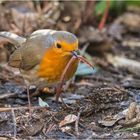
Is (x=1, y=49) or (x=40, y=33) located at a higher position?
(x=40, y=33)

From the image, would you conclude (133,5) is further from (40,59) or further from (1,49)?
(40,59)

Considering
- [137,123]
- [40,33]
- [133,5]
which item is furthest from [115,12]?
[137,123]

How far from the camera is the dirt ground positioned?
389 centimetres

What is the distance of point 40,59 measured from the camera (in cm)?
470

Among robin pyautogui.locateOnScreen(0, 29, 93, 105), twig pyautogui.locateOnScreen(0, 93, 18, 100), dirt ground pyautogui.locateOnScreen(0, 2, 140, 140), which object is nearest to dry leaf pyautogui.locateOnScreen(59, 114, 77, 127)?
Result: dirt ground pyautogui.locateOnScreen(0, 2, 140, 140)

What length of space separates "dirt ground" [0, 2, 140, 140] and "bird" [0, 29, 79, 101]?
244 mm

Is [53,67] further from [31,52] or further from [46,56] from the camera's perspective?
[31,52]

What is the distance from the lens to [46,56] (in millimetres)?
4621

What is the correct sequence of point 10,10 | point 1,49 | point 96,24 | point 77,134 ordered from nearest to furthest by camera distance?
point 77,134 → point 1,49 → point 10,10 → point 96,24

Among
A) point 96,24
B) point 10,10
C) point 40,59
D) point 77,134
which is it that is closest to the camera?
point 77,134

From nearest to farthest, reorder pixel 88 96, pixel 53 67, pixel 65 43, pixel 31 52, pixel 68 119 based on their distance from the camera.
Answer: pixel 68 119 → pixel 65 43 → pixel 88 96 → pixel 53 67 → pixel 31 52

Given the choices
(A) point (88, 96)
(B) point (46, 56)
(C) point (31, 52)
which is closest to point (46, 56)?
(B) point (46, 56)

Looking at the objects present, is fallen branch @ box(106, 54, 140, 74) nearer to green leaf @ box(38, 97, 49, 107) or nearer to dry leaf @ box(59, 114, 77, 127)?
green leaf @ box(38, 97, 49, 107)

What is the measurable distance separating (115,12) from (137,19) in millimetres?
420
